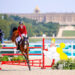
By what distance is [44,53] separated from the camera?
10.7m

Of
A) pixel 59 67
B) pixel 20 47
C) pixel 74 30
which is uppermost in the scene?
pixel 20 47

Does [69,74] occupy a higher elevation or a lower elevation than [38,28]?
higher

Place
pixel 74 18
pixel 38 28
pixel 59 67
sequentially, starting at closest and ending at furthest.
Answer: pixel 59 67, pixel 38 28, pixel 74 18

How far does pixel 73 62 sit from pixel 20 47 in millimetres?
1858

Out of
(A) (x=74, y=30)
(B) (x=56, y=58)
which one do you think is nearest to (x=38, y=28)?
(A) (x=74, y=30)

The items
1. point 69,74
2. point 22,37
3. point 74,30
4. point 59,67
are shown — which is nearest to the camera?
point 69,74

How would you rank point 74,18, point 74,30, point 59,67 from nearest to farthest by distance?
point 59,67 → point 74,30 → point 74,18

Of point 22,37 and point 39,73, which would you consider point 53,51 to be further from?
point 39,73

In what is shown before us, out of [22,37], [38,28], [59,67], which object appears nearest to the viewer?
[22,37]

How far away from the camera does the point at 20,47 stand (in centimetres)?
976

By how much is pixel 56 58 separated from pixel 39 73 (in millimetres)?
2396

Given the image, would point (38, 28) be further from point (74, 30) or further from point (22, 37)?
point (22, 37)

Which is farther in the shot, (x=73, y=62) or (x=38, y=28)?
(x=38, y=28)


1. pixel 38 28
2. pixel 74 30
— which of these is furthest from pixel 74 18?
pixel 38 28
